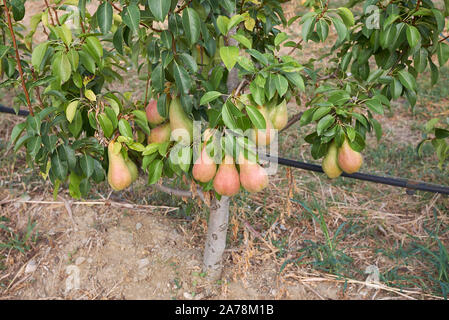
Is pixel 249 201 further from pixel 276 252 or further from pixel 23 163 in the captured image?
pixel 23 163

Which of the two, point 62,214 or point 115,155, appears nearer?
point 115,155

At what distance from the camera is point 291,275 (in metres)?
1.75

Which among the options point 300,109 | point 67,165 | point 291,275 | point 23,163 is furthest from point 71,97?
point 300,109

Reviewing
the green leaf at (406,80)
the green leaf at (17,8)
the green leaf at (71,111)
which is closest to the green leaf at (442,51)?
the green leaf at (406,80)

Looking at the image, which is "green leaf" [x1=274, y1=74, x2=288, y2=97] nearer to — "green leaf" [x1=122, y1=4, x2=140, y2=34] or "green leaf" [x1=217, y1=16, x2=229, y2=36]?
"green leaf" [x1=217, y1=16, x2=229, y2=36]

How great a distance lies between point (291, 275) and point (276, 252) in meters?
0.16

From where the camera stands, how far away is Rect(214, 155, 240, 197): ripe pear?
3.39 feet

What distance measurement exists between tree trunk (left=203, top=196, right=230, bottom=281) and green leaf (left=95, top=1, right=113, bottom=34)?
77 centimetres

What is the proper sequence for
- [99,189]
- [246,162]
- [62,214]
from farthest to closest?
[99,189] → [62,214] → [246,162]

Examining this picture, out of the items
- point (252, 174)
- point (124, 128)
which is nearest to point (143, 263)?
point (124, 128)

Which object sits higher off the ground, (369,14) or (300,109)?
(369,14)

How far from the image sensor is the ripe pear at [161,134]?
49.1 inches

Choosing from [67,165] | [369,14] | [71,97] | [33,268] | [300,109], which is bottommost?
[33,268]

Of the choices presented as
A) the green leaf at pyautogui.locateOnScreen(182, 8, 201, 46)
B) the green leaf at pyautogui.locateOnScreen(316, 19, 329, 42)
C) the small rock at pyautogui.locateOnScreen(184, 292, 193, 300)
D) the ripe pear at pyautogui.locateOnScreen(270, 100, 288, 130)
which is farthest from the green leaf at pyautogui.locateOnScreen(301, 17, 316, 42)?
the small rock at pyautogui.locateOnScreen(184, 292, 193, 300)
